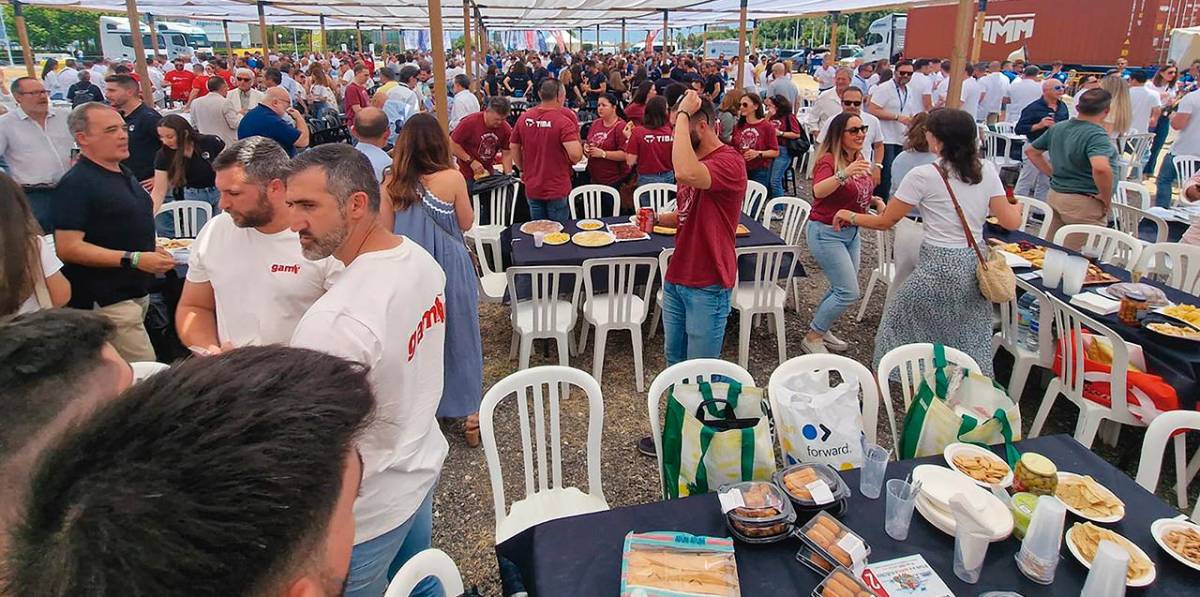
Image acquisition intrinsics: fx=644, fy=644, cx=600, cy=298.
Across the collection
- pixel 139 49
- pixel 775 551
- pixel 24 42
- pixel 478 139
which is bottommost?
pixel 775 551

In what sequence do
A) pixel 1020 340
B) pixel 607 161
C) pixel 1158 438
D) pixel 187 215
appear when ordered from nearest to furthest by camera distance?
pixel 1158 438 → pixel 1020 340 → pixel 187 215 → pixel 607 161

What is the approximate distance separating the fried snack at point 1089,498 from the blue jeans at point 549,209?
4357 mm

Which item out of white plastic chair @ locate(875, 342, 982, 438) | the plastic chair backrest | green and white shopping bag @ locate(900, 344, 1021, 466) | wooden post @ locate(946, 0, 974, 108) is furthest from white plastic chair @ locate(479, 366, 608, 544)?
wooden post @ locate(946, 0, 974, 108)

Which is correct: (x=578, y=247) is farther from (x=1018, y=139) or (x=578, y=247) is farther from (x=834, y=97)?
(x=1018, y=139)

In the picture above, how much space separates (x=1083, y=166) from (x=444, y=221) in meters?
4.72

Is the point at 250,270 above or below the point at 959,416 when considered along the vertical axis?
above

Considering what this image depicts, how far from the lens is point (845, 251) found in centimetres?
430

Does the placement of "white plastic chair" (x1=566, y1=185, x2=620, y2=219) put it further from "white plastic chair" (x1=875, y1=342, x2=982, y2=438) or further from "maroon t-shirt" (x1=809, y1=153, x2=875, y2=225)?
"white plastic chair" (x1=875, y1=342, x2=982, y2=438)

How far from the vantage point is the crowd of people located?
0.62m

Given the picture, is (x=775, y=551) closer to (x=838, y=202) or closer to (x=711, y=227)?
(x=711, y=227)

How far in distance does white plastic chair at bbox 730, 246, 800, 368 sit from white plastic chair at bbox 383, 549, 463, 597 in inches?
117

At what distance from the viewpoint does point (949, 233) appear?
11.2ft

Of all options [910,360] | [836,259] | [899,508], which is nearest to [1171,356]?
[910,360]

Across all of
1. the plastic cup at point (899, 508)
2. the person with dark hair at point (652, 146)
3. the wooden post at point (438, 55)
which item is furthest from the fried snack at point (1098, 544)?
the person with dark hair at point (652, 146)
